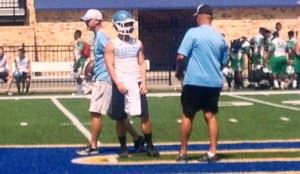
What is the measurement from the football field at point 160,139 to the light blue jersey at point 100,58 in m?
1.05

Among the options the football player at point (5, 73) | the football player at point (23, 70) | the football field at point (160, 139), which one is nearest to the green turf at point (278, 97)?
the football field at point (160, 139)

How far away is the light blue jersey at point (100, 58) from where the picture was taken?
13.7 metres

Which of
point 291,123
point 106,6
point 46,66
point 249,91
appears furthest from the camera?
point 106,6

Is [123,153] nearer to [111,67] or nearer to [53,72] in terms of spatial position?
[111,67]

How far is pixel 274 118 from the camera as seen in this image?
62.4 feet

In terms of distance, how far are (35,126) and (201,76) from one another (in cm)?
582

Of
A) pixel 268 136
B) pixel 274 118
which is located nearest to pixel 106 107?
pixel 268 136

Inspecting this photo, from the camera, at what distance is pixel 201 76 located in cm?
1283

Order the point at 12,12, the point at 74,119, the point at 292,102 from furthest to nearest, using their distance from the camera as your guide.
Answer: the point at 12,12, the point at 292,102, the point at 74,119

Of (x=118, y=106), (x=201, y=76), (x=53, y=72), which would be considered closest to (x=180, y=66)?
(x=201, y=76)

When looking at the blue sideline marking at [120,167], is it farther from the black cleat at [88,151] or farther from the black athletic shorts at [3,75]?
the black athletic shorts at [3,75]

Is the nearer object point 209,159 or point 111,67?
point 209,159

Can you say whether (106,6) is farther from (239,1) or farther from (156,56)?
(239,1)

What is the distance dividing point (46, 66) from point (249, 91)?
723cm
